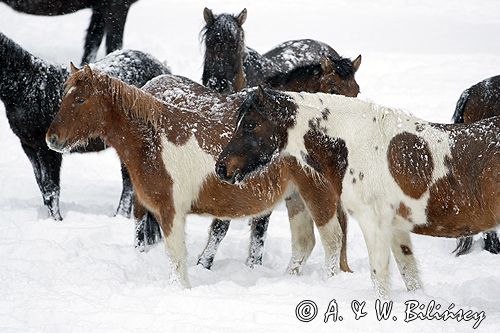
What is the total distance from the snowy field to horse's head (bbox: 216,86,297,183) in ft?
3.00

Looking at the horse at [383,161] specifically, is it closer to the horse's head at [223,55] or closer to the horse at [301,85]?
the horse at [301,85]

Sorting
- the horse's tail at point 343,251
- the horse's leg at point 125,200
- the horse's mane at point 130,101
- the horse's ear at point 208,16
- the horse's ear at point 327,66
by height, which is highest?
the horse's ear at point 208,16

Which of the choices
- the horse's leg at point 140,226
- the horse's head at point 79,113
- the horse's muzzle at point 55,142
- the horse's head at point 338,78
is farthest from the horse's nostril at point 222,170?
the horse's head at point 338,78

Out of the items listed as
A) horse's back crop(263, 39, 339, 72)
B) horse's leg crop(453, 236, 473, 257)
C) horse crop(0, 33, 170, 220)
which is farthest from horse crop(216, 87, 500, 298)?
horse's back crop(263, 39, 339, 72)

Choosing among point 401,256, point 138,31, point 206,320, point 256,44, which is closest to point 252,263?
point 401,256

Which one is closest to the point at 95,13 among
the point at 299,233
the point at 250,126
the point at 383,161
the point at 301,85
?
the point at 301,85

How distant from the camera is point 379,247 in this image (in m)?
5.45

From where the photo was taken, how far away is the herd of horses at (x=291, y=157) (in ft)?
17.9

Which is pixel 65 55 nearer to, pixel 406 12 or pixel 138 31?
pixel 138 31

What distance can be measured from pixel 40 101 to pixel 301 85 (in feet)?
10.0

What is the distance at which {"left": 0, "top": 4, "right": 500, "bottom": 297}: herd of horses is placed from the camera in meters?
5.45

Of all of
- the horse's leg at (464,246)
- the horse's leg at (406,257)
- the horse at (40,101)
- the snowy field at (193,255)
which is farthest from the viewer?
the horse at (40,101)

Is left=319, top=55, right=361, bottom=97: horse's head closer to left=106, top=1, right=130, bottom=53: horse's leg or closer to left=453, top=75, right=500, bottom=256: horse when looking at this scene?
left=453, top=75, right=500, bottom=256: horse

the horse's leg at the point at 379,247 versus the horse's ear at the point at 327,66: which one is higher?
the horse's ear at the point at 327,66
